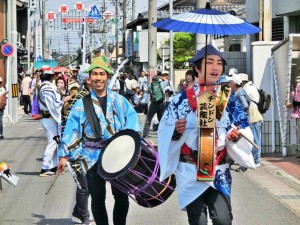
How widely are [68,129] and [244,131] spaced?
6.72 feet

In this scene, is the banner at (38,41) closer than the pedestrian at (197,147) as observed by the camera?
No

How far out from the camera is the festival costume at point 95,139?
21.3ft

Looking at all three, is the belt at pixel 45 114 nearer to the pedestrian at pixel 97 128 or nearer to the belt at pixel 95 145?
the pedestrian at pixel 97 128

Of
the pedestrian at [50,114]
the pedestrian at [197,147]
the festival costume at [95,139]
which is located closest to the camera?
the pedestrian at [197,147]

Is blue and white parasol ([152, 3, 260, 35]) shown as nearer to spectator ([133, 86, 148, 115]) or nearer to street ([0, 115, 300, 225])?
street ([0, 115, 300, 225])

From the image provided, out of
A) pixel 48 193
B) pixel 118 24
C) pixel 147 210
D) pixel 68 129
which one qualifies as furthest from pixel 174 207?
pixel 118 24

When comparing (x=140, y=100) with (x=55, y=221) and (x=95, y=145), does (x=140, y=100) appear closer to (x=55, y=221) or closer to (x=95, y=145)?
(x=55, y=221)

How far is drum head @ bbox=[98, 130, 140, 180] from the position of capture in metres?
5.90

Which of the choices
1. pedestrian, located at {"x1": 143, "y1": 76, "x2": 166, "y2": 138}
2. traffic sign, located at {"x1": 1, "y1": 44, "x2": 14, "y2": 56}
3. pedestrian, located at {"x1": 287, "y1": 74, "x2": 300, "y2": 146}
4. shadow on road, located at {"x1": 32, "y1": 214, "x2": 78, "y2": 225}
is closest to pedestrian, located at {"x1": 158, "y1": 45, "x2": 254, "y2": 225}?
shadow on road, located at {"x1": 32, "y1": 214, "x2": 78, "y2": 225}

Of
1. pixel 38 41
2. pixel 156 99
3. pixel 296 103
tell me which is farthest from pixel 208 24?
pixel 38 41

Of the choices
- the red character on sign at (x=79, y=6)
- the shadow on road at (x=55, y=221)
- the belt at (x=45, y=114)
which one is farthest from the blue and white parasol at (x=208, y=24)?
the red character on sign at (x=79, y=6)

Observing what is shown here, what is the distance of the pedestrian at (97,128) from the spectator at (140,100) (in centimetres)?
1946

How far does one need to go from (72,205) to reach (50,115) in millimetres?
2655

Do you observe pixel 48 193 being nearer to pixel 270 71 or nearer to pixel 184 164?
pixel 184 164
